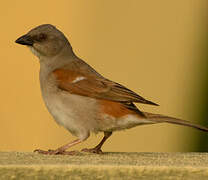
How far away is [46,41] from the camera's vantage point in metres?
6.54

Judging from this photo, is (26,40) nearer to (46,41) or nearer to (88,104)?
(46,41)

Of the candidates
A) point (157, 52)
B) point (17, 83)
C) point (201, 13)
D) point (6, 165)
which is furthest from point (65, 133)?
point (6, 165)

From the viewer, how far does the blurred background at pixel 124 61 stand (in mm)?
7656

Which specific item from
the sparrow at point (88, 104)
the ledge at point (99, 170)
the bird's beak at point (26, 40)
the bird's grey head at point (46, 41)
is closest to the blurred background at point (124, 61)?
the bird's grey head at point (46, 41)

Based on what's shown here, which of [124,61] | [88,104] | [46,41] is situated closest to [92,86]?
[88,104]

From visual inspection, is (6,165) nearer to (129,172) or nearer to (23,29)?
(129,172)

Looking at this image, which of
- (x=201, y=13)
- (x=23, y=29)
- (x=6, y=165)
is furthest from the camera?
(x=201, y=13)

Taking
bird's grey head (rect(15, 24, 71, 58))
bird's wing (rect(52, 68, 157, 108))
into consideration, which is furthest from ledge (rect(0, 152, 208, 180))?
bird's grey head (rect(15, 24, 71, 58))

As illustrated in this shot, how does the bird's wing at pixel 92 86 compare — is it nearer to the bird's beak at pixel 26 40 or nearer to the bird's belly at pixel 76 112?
the bird's belly at pixel 76 112

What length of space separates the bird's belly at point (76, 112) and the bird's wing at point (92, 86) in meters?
0.08

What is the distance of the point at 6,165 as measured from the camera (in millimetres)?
4309

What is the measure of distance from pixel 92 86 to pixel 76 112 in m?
0.31

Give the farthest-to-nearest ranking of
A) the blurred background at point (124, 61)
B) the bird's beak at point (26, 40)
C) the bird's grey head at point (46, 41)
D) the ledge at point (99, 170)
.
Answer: the blurred background at point (124, 61)
the bird's grey head at point (46, 41)
the bird's beak at point (26, 40)
the ledge at point (99, 170)

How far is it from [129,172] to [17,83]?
11.8 feet
